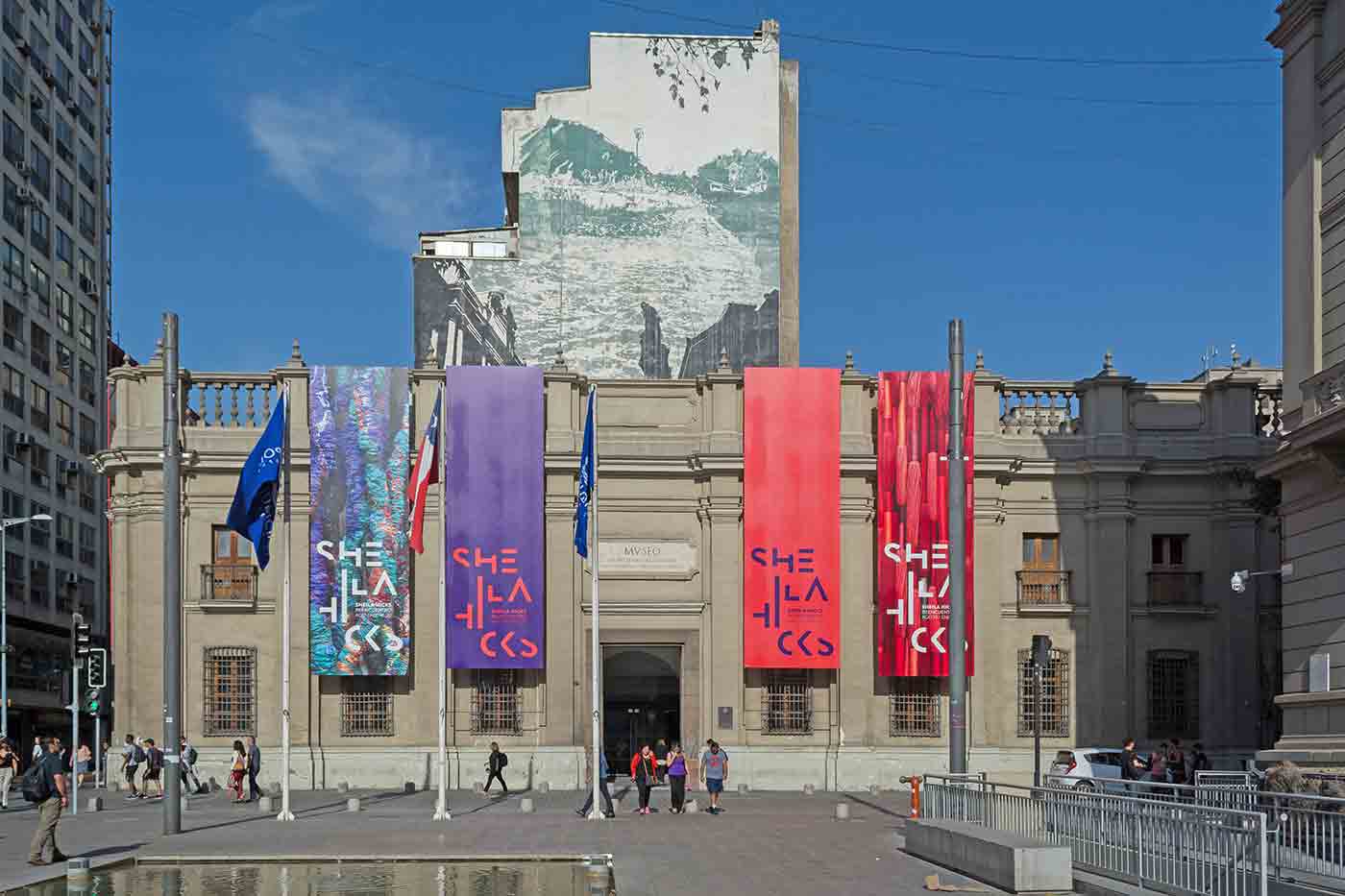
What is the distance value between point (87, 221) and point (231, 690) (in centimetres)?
4416

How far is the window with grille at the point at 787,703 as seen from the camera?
44.0 meters

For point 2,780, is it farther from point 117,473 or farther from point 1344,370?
point 1344,370

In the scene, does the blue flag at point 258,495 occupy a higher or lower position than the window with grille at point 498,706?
higher

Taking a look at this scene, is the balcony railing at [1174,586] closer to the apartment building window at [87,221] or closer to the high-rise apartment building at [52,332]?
the high-rise apartment building at [52,332]

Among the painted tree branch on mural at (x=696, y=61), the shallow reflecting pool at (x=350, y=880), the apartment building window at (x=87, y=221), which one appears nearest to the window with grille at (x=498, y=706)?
the shallow reflecting pool at (x=350, y=880)

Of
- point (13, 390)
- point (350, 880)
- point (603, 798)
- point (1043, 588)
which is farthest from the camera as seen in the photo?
point (13, 390)

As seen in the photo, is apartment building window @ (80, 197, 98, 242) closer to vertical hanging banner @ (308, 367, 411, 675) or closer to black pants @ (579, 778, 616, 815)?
vertical hanging banner @ (308, 367, 411, 675)

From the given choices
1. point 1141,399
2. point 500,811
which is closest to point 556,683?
point 500,811

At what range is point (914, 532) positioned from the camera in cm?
4400

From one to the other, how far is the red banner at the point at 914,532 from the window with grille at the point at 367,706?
43.5 ft

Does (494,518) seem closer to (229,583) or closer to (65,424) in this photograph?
(229,583)

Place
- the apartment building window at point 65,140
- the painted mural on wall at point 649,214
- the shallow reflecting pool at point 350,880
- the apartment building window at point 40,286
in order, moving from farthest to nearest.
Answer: the apartment building window at point 65,140
the apartment building window at point 40,286
the painted mural on wall at point 649,214
the shallow reflecting pool at point 350,880

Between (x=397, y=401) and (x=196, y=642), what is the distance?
838 cm

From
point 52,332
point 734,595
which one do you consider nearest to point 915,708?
point 734,595
